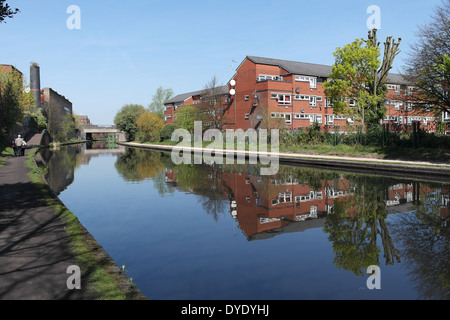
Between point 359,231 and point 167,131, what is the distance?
193 ft

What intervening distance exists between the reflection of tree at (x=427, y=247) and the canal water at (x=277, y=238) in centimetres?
2

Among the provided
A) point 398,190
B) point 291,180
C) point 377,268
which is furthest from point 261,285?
point 291,180

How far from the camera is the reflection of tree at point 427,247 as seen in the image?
5098mm

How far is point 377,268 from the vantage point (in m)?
5.77

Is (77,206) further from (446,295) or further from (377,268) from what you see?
(446,295)

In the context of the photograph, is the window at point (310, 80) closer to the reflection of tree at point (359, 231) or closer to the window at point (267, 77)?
the window at point (267, 77)

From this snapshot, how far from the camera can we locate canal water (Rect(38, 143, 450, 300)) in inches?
203

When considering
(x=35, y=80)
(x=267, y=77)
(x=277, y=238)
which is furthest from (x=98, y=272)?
(x=35, y=80)

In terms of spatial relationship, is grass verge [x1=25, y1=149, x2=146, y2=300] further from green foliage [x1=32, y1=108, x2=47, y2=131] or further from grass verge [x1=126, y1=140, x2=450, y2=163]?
green foliage [x1=32, y1=108, x2=47, y2=131]

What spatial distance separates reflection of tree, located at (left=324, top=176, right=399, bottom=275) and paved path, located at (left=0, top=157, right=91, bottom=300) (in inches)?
176

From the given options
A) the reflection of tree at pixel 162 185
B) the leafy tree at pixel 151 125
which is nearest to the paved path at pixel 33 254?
the reflection of tree at pixel 162 185

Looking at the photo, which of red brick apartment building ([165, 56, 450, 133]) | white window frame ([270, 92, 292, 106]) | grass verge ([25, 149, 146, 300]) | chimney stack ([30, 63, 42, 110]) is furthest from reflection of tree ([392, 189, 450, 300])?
chimney stack ([30, 63, 42, 110])

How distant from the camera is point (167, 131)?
212 feet
